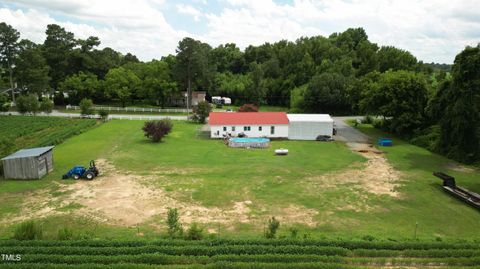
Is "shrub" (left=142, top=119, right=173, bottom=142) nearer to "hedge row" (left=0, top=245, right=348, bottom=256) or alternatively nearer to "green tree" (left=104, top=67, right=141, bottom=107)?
"hedge row" (left=0, top=245, right=348, bottom=256)

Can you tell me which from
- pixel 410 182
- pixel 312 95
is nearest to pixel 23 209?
pixel 410 182

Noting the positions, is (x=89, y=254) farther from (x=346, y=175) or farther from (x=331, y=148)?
(x=331, y=148)

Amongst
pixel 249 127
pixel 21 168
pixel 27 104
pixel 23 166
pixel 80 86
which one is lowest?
pixel 21 168

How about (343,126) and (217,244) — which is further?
(343,126)

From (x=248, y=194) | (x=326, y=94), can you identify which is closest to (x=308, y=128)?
(x=326, y=94)

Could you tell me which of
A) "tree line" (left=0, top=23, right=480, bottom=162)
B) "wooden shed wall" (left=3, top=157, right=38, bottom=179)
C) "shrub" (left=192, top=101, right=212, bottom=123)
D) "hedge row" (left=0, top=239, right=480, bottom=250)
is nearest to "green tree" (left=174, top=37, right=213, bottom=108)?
"tree line" (left=0, top=23, right=480, bottom=162)

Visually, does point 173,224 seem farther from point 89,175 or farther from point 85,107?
point 85,107
